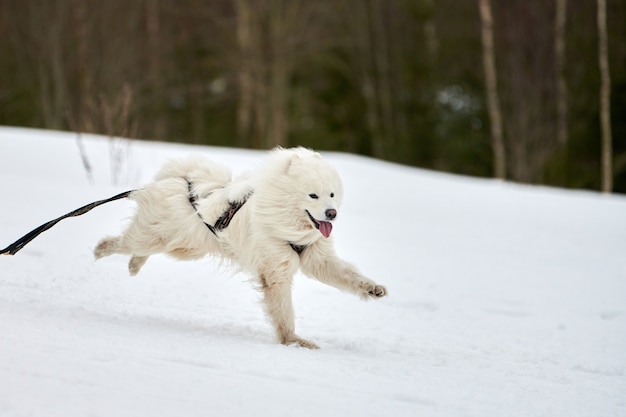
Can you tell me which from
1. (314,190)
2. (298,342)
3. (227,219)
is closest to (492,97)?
(227,219)

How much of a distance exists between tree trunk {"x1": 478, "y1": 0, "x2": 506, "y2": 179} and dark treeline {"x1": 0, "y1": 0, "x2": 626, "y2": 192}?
344 mm

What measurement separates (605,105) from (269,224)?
15.6m

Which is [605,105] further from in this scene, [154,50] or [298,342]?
[154,50]

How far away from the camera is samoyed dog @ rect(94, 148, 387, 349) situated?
4.59 metres

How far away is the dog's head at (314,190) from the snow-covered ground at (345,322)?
0.82m

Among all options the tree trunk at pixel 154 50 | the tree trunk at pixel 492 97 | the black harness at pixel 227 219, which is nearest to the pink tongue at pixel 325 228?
the black harness at pixel 227 219

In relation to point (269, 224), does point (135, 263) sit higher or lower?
lower

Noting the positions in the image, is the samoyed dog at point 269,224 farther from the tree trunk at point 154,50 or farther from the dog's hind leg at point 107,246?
the tree trunk at point 154,50

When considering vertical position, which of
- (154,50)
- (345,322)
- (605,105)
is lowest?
(345,322)

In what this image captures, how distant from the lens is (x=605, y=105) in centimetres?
1803

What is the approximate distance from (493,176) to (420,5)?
700 centimetres

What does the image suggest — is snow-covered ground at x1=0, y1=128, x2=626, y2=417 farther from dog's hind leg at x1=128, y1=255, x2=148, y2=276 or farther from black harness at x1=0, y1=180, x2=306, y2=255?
black harness at x1=0, y1=180, x2=306, y2=255

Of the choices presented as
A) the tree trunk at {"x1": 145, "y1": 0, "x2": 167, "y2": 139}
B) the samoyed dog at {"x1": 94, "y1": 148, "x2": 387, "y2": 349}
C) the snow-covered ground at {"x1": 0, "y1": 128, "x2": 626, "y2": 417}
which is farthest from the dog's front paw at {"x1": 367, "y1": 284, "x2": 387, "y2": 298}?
the tree trunk at {"x1": 145, "y1": 0, "x2": 167, "y2": 139}

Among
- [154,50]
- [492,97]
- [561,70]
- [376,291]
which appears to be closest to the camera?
[376,291]
